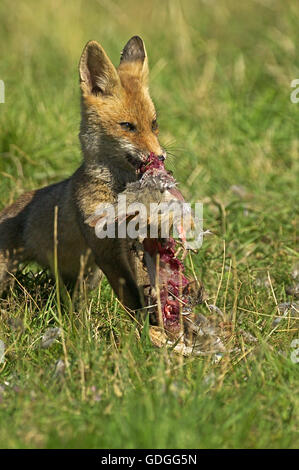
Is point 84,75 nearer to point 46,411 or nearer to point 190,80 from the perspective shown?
point 46,411

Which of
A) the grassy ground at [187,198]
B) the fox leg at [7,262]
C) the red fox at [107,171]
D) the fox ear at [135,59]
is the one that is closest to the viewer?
the grassy ground at [187,198]

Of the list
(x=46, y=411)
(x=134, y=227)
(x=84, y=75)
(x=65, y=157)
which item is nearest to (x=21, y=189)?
(x=65, y=157)

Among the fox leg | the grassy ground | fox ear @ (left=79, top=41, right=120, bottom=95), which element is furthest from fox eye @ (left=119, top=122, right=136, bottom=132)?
the fox leg

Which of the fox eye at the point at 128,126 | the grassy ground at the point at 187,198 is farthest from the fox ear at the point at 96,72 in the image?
the grassy ground at the point at 187,198

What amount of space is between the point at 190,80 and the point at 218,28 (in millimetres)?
1868

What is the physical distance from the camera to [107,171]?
15.5ft

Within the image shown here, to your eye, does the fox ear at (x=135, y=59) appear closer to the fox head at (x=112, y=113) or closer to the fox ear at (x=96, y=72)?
the fox head at (x=112, y=113)

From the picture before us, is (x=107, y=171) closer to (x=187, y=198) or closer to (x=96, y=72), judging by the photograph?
(x=96, y=72)

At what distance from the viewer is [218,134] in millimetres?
7750

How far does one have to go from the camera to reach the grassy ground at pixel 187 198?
324 centimetres

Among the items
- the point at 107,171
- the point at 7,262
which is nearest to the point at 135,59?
the point at 107,171

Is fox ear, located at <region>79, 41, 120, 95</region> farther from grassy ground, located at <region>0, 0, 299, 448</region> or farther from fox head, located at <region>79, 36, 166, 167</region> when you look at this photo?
grassy ground, located at <region>0, 0, 299, 448</region>

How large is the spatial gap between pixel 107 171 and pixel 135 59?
3.29 ft

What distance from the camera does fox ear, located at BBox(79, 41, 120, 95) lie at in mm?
4723
